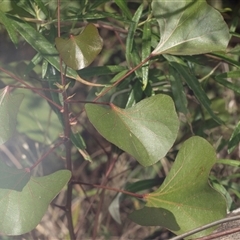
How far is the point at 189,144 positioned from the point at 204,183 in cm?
6

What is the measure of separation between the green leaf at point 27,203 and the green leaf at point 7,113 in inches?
3.2

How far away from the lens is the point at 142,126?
74cm

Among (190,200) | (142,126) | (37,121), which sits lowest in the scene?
(37,121)

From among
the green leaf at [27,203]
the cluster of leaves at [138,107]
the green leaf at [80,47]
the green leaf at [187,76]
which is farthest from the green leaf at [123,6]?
the green leaf at [27,203]

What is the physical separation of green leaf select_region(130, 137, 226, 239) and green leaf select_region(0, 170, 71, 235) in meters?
0.15

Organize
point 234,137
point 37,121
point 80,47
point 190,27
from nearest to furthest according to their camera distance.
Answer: point 80,47 → point 190,27 → point 234,137 → point 37,121

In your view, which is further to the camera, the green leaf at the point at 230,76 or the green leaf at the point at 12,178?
the green leaf at the point at 230,76

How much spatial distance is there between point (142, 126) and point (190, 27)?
0.18m

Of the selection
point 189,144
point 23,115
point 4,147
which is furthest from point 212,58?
point 4,147

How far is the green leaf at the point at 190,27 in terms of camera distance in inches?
30.2

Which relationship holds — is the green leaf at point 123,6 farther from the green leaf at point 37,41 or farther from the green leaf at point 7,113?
the green leaf at point 7,113

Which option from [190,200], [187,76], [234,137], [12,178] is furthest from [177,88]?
[12,178]

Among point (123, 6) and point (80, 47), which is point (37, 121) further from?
point (80, 47)

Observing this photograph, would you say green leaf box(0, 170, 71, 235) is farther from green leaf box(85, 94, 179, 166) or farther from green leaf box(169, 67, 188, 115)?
green leaf box(169, 67, 188, 115)
